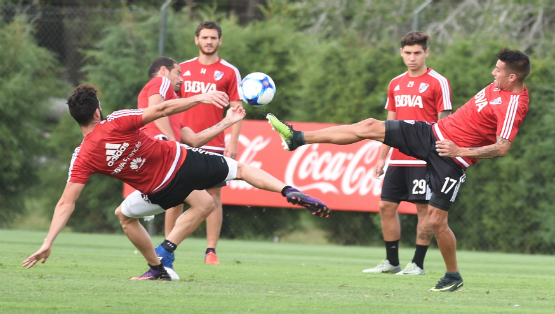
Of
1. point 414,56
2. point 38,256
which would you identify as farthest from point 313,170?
point 38,256

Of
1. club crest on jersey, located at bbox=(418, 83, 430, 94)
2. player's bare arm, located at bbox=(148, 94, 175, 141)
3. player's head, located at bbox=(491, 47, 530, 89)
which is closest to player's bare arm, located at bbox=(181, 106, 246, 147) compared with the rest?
player's bare arm, located at bbox=(148, 94, 175, 141)

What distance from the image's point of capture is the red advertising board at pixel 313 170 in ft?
41.9

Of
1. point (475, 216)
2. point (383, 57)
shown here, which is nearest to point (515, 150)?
point (475, 216)

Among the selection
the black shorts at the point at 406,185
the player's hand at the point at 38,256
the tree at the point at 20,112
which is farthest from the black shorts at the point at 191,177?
the tree at the point at 20,112

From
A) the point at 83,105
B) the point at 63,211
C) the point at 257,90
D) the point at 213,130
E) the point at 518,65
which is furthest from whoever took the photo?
the point at 257,90

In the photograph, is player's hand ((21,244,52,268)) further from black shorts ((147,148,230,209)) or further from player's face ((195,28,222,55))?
player's face ((195,28,222,55))

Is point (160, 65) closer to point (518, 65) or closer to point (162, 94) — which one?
point (162, 94)

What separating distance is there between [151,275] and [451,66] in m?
8.99

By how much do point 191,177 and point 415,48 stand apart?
10.6 feet

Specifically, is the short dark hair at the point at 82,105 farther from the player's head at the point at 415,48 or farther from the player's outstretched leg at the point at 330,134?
the player's head at the point at 415,48

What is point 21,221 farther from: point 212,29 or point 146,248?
point 146,248

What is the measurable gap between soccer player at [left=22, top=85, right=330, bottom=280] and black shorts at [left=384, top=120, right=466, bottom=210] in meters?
1.04

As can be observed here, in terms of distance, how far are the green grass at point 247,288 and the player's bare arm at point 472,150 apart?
1.07 meters

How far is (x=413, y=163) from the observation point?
772 cm
